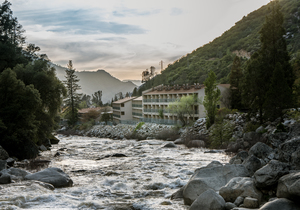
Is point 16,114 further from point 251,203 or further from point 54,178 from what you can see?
point 251,203

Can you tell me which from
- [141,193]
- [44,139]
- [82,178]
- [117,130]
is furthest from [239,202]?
[117,130]

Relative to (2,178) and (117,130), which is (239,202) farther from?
(117,130)

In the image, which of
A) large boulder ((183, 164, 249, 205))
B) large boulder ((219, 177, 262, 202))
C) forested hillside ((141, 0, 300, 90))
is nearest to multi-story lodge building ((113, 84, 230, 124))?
forested hillside ((141, 0, 300, 90))

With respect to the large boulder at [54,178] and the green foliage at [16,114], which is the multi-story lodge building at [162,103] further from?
the large boulder at [54,178]

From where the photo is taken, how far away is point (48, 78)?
3155 centimetres

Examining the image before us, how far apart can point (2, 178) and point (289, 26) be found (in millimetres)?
112948

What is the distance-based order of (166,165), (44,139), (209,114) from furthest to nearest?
1. (209,114)
2. (44,139)
3. (166,165)

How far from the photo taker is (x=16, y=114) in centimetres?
2430

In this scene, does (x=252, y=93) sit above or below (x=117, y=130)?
above

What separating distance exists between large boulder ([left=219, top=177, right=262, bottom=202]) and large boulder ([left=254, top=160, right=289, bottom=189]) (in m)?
0.28

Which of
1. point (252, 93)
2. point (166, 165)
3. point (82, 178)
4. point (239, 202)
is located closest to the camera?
point (239, 202)

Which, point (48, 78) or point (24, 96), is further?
point (48, 78)

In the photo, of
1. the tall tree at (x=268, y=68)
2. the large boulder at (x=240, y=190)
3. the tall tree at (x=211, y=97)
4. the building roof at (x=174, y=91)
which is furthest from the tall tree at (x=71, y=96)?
the large boulder at (x=240, y=190)

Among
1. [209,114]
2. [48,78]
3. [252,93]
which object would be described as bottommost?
[209,114]
